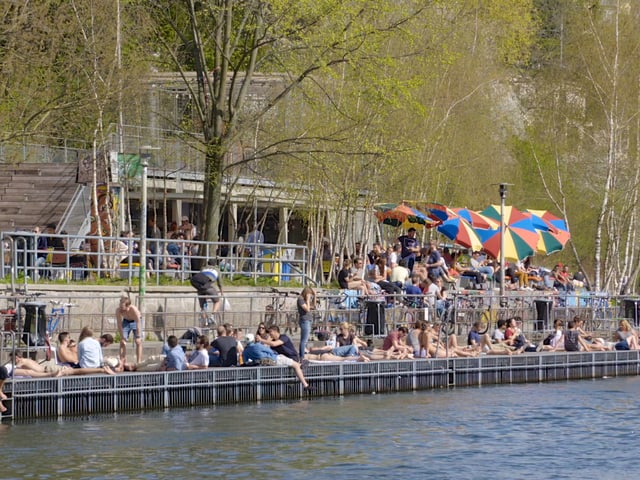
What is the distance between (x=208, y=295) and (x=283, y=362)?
3.50 m

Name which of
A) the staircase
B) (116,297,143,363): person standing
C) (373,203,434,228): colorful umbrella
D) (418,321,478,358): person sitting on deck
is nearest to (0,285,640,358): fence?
(418,321,478,358): person sitting on deck

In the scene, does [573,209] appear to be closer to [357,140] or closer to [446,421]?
[357,140]

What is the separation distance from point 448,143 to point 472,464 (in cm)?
3059

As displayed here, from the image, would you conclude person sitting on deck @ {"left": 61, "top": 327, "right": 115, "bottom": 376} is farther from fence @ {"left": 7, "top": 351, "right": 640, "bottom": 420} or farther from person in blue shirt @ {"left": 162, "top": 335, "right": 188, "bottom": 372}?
person in blue shirt @ {"left": 162, "top": 335, "right": 188, "bottom": 372}

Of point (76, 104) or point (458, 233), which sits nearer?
point (76, 104)

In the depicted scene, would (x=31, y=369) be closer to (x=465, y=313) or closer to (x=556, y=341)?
(x=465, y=313)

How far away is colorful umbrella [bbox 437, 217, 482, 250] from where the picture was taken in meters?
41.6

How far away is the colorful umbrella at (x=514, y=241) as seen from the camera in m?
41.6

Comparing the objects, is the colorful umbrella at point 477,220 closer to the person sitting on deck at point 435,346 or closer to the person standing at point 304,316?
the person sitting on deck at point 435,346

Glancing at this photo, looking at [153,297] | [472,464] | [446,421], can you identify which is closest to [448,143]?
[153,297]

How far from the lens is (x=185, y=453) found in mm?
21672

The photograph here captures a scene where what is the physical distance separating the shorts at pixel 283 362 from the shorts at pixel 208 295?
8.48 ft

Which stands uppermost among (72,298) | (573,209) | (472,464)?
(573,209)

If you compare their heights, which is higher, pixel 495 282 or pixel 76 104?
A: pixel 76 104
